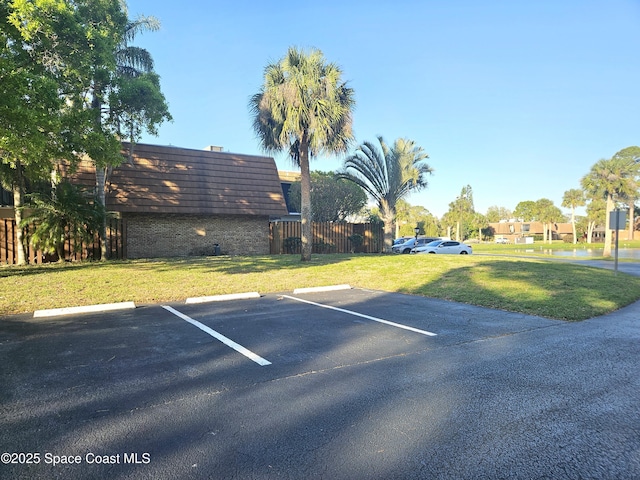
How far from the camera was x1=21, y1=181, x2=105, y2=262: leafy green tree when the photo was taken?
622 inches

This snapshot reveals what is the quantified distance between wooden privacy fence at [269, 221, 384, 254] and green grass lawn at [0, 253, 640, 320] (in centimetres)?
799

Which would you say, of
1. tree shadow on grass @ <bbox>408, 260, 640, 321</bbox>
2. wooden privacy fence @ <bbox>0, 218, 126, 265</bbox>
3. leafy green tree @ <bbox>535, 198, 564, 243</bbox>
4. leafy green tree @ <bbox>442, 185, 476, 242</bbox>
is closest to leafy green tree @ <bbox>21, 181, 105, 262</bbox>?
wooden privacy fence @ <bbox>0, 218, 126, 265</bbox>

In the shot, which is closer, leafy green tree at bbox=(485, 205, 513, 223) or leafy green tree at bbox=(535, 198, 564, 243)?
leafy green tree at bbox=(535, 198, 564, 243)

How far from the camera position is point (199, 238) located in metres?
21.8

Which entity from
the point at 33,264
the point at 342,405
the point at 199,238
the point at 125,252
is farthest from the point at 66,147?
the point at 342,405

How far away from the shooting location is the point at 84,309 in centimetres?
809

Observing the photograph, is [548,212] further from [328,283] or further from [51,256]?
[51,256]

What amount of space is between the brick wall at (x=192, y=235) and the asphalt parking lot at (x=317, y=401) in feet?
46.4

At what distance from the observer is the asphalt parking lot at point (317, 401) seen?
2760 mm

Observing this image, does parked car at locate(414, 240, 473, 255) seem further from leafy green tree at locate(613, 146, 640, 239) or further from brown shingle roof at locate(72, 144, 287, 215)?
leafy green tree at locate(613, 146, 640, 239)

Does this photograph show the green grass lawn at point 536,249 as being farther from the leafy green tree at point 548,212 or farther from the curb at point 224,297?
the curb at point 224,297

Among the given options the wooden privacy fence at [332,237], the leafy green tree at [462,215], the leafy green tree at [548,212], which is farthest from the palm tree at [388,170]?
the leafy green tree at [548,212]

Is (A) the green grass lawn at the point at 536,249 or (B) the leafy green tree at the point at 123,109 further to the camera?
(A) the green grass lawn at the point at 536,249

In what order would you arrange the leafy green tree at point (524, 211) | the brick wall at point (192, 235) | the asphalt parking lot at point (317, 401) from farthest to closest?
the leafy green tree at point (524, 211) → the brick wall at point (192, 235) → the asphalt parking lot at point (317, 401)
